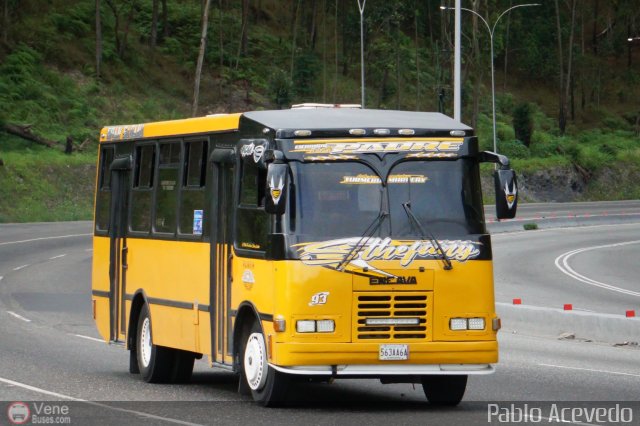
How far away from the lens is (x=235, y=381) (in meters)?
16.3

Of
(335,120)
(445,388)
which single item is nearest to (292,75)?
(335,120)

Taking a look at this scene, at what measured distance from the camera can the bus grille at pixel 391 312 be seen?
41.9 feet

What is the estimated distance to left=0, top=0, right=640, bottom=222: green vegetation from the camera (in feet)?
222

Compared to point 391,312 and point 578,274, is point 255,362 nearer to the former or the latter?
point 391,312

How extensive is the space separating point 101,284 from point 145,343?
1.93 metres

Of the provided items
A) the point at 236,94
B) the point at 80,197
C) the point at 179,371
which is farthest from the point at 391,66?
the point at 179,371

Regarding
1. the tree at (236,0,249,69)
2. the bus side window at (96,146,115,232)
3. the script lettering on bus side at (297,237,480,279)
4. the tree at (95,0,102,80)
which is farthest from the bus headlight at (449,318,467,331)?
the tree at (236,0,249,69)

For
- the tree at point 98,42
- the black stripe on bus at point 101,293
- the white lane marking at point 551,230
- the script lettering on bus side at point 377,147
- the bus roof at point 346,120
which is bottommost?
the black stripe on bus at point 101,293

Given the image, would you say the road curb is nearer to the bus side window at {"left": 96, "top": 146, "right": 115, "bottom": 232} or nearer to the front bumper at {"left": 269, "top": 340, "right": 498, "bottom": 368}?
the bus side window at {"left": 96, "top": 146, "right": 115, "bottom": 232}

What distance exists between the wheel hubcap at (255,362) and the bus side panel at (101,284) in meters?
4.69

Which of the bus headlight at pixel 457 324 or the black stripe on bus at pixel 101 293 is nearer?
the bus headlight at pixel 457 324

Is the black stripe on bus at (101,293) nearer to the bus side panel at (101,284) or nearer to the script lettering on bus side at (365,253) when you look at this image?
the bus side panel at (101,284)

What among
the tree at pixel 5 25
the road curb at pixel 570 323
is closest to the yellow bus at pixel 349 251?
the road curb at pixel 570 323

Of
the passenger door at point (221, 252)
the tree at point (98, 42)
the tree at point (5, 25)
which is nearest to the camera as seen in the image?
the passenger door at point (221, 252)
